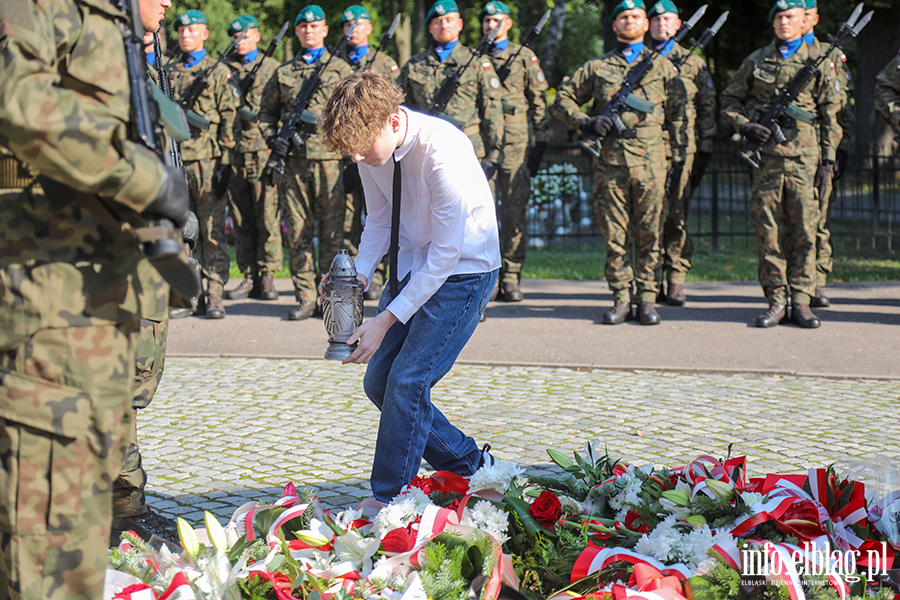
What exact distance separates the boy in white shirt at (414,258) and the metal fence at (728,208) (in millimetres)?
11054

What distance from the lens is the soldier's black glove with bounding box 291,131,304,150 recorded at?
9.18m

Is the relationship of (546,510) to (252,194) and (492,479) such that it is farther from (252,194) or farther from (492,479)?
(252,194)

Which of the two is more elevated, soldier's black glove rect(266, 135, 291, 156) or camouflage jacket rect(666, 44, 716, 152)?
camouflage jacket rect(666, 44, 716, 152)

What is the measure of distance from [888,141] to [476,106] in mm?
16688

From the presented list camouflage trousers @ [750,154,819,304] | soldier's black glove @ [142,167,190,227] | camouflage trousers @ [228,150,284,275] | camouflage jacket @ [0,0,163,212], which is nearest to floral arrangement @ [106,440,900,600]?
soldier's black glove @ [142,167,190,227]

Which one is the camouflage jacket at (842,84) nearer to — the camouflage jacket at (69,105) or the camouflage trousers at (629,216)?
the camouflage trousers at (629,216)

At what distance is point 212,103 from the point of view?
974cm

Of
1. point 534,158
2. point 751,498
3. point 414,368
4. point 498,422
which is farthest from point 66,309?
point 534,158

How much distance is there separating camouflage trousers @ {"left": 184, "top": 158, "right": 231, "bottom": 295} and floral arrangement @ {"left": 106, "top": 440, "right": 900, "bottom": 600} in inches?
241

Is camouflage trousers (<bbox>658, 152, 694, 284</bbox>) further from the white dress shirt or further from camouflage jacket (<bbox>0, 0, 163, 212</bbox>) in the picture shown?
camouflage jacket (<bbox>0, 0, 163, 212</bbox>)

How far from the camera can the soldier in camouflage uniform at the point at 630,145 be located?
8461mm

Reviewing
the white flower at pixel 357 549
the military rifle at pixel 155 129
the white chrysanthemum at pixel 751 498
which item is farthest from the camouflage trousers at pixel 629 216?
the military rifle at pixel 155 129

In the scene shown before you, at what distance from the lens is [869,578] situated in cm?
296

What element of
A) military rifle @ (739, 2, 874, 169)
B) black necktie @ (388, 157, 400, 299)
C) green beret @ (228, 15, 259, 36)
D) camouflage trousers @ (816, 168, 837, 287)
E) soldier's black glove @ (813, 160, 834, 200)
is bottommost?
camouflage trousers @ (816, 168, 837, 287)
